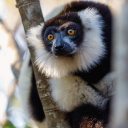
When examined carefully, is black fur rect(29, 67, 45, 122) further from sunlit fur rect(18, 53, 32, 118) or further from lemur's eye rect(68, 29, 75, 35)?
lemur's eye rect(68, 29, 75, 35)

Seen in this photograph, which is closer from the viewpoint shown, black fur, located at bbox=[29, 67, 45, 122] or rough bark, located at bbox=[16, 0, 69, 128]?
rough bark, located at bbox=[16, 0, 69, 128]

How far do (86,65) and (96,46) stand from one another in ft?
0.94

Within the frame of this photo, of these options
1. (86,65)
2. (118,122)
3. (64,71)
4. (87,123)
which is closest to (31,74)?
(64,71)

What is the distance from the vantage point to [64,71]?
2.90 meters

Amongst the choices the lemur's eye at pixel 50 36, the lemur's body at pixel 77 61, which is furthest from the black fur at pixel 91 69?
the lemur's eye at pixel 50 36

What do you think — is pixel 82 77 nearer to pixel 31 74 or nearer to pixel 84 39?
pixel 84 39

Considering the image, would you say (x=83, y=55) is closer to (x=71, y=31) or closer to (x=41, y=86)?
(x=71, y=31)

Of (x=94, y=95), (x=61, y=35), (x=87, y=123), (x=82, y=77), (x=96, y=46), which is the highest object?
(x=61, y=35)

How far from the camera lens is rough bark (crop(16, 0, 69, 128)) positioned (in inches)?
104

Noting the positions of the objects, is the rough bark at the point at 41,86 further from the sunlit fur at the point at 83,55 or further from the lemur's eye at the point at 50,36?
the lemur's eye at the point at 50,36

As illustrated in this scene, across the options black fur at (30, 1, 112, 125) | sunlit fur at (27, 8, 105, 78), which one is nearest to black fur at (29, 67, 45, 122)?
black fur at (30, 1, 112, 125)

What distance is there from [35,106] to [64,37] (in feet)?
4.70

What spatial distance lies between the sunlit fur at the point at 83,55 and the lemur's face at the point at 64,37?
89 millimetres

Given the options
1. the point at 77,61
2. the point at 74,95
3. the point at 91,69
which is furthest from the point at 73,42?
the point at 74,95
